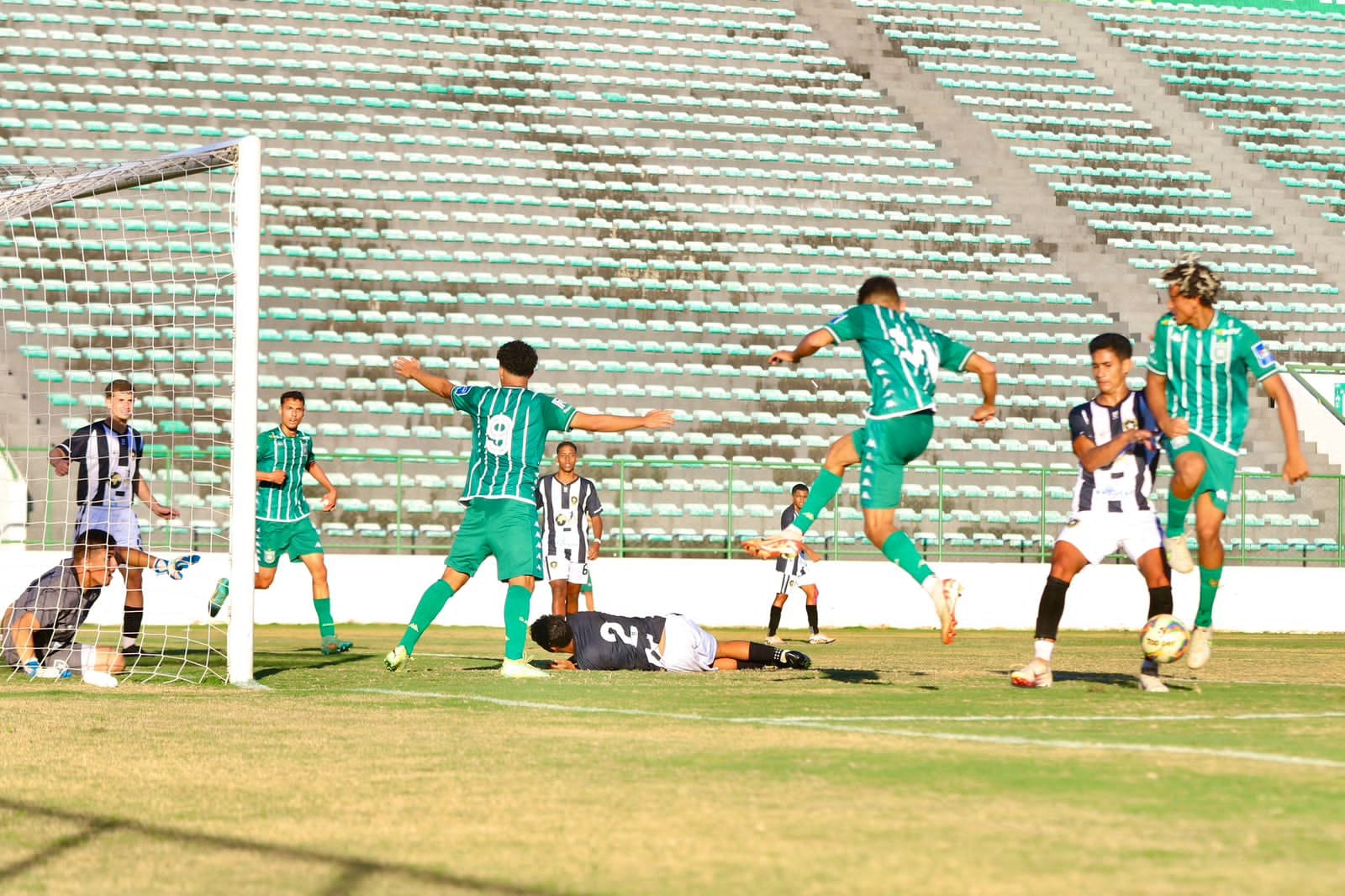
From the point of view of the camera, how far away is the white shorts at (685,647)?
10.4 m

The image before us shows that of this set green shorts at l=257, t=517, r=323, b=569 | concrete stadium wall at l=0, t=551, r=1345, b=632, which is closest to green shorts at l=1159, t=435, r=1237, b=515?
green shorts at l=257, t=517, r=323, b=569

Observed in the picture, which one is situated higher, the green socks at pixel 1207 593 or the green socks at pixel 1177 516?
the green socks at pixel 1177 516

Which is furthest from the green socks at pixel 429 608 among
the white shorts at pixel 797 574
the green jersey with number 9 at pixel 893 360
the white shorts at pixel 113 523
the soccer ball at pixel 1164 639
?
the white shorts at pixel 797 574

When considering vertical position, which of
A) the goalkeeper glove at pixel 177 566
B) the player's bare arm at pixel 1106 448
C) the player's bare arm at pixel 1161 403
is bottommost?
the goalkeeper glove at pixel 177 566

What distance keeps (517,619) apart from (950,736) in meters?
4.26

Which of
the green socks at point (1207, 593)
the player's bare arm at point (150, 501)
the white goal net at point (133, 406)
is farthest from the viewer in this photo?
the player's bare arm at point (150, 501)

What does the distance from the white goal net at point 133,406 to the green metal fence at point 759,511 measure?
476 mm

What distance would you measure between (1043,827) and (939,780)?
0.83 metres

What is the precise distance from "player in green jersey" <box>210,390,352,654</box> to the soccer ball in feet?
25.3

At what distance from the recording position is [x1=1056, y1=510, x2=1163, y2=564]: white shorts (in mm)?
8906

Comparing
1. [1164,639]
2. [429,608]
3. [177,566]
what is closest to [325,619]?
[177,566]

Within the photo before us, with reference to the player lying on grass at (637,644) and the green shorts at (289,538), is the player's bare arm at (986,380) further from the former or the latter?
the green shorts at (289,538)

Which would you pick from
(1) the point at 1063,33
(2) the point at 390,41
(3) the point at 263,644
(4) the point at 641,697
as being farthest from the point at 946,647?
(1) the point at 1063,33

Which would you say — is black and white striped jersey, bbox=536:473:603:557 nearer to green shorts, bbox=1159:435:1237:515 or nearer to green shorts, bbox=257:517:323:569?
green shorts, bbox=257:517:323:569
